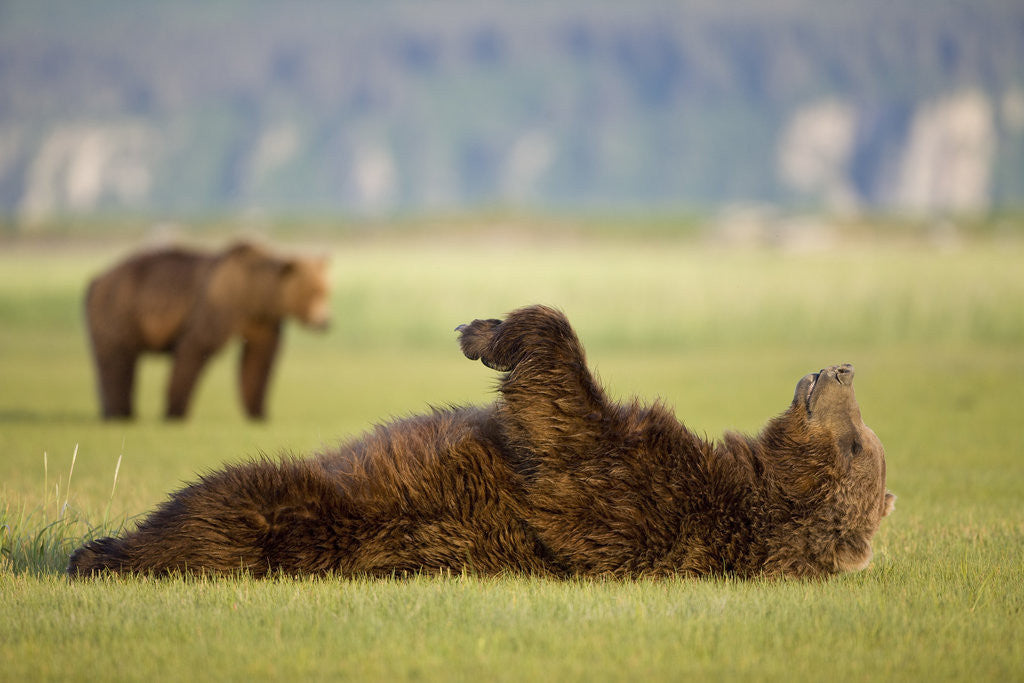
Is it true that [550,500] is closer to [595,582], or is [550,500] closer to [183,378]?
[595,582]

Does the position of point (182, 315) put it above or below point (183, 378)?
above

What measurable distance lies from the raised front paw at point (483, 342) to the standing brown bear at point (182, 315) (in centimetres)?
1039

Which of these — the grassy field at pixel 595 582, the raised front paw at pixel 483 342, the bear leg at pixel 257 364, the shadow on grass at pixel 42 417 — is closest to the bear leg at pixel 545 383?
the raised front paw at pixel 483 342

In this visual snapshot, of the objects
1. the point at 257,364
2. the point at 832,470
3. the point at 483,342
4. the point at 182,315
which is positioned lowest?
the point at 832,470

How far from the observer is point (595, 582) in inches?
202

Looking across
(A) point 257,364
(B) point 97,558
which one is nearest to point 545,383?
(B) point 97,558

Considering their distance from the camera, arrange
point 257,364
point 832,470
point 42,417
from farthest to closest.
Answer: point 257,364 < point 42,417 < point 832,470

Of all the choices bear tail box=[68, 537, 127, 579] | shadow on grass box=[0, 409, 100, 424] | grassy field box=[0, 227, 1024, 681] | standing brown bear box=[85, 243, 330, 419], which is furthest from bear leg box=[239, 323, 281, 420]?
bear tail box=[68, 537, 127, 579]

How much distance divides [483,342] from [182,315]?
10813 millimetres

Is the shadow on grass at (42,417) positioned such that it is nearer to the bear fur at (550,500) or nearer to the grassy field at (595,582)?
the grassy field at (595,582)

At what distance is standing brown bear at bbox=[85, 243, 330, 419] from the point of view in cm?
1563

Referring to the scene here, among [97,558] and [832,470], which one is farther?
[832,470]

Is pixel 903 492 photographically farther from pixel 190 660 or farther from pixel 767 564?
pixel 190 660

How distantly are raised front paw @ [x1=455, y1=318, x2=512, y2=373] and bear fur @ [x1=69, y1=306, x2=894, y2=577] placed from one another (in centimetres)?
16
